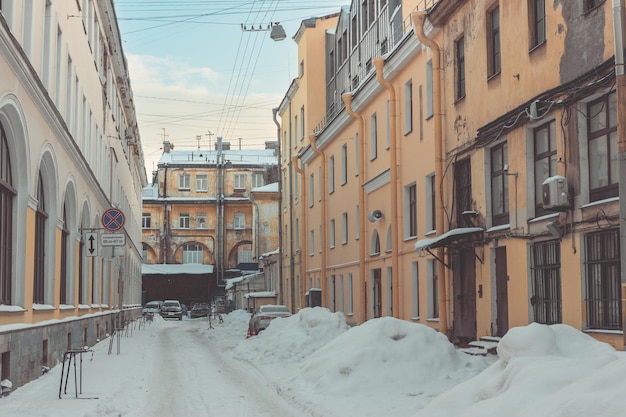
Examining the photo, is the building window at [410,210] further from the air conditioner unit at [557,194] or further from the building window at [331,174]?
the building window at [331,174]

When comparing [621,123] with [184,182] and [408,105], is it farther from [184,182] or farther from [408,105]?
[184,182]

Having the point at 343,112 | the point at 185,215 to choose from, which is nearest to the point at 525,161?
the point at 343,112

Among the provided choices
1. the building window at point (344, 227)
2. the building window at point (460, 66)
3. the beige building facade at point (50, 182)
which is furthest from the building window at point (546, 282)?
the building window at point (344, 227)

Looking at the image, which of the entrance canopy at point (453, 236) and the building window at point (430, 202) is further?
the building window at point (430, 202)

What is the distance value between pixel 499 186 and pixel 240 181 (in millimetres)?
61598

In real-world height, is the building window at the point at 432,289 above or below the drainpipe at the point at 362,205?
below

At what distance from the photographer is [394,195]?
76.9 feet

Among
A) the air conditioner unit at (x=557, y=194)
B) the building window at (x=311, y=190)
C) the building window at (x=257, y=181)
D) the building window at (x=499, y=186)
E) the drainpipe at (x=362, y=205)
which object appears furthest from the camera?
the building window at (x=257, y=181)

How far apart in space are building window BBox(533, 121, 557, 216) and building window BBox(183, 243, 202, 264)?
208ft

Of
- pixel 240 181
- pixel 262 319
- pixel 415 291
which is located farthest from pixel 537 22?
pixel 240 181

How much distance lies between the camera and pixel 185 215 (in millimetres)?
77062

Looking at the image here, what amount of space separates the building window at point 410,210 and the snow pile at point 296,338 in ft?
9.96

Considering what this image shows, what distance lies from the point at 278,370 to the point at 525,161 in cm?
645

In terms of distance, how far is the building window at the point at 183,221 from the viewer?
77.0 m
